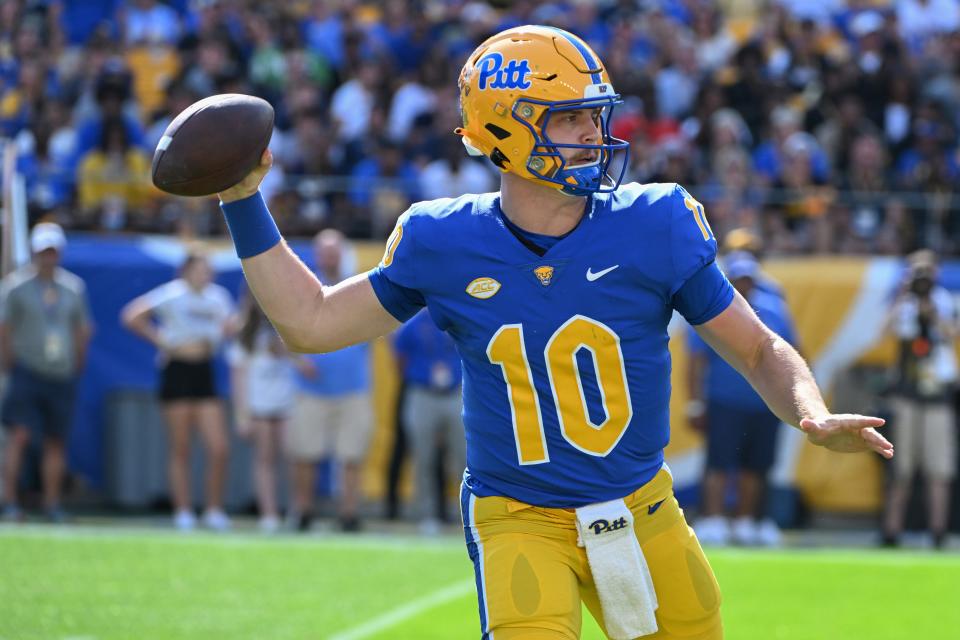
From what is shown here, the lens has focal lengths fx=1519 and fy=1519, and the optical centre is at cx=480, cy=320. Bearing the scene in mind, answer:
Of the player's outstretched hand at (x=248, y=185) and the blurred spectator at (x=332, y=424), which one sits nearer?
the player's outstretched hand at (x=248, y=185)

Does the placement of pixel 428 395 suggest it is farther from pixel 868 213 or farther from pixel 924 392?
pixel 868 213

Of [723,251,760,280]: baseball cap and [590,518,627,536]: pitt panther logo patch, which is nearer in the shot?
[590,518,627,536]: pitt panther logo patch

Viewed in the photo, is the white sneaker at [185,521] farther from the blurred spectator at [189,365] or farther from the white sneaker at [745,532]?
the white sneaker at [745,532]

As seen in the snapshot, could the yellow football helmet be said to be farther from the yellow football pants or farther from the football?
the yellow football pants

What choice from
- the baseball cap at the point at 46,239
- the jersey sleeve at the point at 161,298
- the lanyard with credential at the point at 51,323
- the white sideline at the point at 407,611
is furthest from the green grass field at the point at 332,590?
the baseball cap at the point at 46,239

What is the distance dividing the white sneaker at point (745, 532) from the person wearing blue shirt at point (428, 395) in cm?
202

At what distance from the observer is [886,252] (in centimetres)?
1170

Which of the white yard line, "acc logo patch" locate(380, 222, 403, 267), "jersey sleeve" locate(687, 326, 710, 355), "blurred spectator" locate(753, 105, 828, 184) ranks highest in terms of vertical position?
"blurred spectator" locate(753, 105, 828, 184)

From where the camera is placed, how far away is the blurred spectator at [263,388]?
35.4 ft

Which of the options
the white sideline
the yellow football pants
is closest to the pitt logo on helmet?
the yellow football pants

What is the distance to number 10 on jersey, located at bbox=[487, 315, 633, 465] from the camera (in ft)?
11.6

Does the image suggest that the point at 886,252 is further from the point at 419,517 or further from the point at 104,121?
the point at 104,121

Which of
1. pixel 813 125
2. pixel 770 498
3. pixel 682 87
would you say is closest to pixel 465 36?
pixel 682 87

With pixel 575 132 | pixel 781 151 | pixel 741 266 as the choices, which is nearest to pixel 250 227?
pixel 575 132
